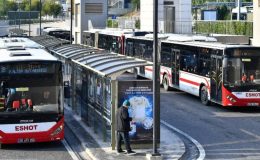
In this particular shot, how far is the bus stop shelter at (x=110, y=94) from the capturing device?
16.4 m

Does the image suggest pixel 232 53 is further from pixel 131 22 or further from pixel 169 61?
pixel 131 22

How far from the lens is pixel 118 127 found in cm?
1591

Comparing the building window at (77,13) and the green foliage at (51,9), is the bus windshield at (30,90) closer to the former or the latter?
the building window at (77,13)

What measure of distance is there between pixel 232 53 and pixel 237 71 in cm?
78

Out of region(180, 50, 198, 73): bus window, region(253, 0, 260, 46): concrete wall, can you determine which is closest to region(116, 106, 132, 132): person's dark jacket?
region(180, 50, 198, 73): bus window

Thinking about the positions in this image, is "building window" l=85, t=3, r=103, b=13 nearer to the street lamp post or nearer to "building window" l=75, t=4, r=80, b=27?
"building window" l=75, t=4, r=80, b=27

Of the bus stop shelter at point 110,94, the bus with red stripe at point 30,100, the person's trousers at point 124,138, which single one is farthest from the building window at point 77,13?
the person's trousers at point 124,138

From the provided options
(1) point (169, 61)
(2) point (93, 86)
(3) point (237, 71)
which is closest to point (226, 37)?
(1) point (169, 61)

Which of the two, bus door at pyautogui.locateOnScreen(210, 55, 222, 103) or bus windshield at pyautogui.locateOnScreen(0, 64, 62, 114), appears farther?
bus door at pyautogui.locateOnScreen(210, 55, 222, 103)

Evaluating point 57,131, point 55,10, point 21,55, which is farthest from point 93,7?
point 55,10

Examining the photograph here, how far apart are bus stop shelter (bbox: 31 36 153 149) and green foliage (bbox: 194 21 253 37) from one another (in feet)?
87.6

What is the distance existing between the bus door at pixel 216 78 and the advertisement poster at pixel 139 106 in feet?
30.3

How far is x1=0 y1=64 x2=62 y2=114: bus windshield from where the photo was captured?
17125mm

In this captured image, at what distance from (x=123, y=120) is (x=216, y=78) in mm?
10580
